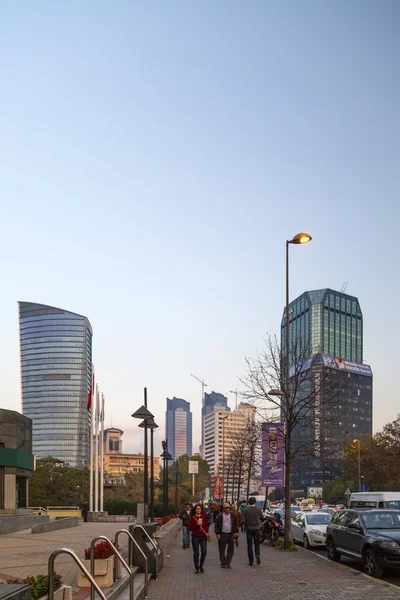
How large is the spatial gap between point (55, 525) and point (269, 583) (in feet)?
85.9

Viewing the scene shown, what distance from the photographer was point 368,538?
16.7 m

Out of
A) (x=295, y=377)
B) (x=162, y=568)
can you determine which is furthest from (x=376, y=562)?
(x=295, y=377)

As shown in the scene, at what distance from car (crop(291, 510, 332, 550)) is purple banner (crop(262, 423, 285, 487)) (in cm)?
223

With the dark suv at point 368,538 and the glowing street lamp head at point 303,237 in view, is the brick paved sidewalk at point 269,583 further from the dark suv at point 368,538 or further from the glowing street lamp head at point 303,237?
the glowing street lamp head at point 303,237

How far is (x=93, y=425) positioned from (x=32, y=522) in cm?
946

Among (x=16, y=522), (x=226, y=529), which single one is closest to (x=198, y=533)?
(x=226, y=529)

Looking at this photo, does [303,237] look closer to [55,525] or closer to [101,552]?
[101,552]

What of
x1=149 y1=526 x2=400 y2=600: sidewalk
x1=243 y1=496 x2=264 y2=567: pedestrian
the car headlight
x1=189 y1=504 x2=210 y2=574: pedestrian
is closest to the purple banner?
x1=149 y1=526 x2=400 y2=600: sidewalk

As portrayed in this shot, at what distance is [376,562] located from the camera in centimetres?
1598

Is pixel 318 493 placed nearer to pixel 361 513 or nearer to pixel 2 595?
pixel 361 513

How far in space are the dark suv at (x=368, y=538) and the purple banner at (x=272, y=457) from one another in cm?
562

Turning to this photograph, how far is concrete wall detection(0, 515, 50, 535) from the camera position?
34.7m

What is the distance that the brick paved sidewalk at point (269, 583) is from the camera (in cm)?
1294

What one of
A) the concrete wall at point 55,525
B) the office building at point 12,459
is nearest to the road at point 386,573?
the concrete wall at point 55,525
